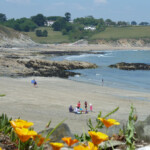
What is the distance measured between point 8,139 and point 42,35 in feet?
620

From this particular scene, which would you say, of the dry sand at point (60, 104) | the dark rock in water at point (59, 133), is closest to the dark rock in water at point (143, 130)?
the dark rock in water at point (59, 133)

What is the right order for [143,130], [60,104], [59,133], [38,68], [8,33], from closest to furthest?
[59,133] < [143,130] < [60,104] < [38,68] < [8,33]

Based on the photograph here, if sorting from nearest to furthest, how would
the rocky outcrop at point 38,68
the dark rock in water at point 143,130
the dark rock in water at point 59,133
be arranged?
the dark rock in water at point 59,133
the dark rock in water at point 143,130
the rocky outcrop at point 38,68

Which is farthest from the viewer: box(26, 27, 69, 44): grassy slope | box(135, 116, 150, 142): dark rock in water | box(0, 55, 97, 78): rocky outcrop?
box(26, 27, 69, 44): grassy slope

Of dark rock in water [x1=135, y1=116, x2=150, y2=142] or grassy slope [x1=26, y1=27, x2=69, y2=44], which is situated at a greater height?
grassy slope [x1=26, y1=27, x2=69, y2=44]

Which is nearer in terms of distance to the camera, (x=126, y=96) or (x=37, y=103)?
(x=37, y=103)

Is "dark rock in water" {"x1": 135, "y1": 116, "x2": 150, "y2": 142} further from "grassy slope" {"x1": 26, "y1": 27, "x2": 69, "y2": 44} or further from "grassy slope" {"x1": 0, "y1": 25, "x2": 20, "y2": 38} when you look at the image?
"grassy slope" {"x1": 26, "y1": 27, "x2": 69, "y2": 44}

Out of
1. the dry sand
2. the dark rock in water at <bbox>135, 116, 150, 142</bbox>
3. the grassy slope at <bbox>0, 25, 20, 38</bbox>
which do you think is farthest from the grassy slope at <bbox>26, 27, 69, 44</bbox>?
the dark rock in water at <bbox>135, 116, 150, 142</bbox>

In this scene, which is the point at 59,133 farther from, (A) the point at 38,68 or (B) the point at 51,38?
(B) the point at 51,38

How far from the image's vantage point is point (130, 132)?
313 centimetres

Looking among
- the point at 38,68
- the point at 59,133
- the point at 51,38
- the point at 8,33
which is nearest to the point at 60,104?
the point at 59,133

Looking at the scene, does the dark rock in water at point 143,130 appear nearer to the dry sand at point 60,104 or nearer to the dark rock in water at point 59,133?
the dark rock in water at point 59,133

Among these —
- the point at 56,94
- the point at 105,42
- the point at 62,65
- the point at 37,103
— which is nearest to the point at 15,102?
the point at 37,103

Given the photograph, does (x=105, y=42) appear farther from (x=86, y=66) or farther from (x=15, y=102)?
(x=15, y=102)
